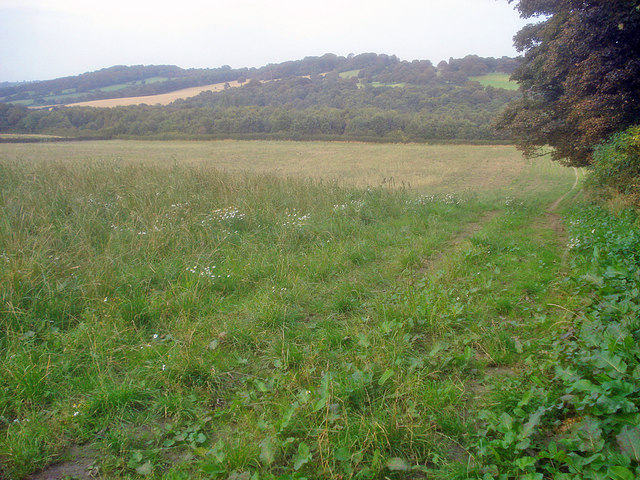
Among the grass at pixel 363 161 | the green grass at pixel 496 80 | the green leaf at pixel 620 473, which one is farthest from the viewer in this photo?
the green grass at pixel 496 80

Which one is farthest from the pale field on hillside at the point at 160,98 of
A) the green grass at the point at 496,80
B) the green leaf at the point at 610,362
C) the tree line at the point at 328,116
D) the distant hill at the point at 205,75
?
the green grass at the point at 496,80

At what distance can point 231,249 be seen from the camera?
5828mm

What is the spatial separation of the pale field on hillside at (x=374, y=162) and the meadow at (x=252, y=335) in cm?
819

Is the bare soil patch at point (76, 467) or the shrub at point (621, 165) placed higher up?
the shrub at point (621, 165)

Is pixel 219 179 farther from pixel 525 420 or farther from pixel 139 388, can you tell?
pixel 525 420

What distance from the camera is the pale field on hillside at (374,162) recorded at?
1706 centimetres

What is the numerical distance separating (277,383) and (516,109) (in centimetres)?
1235

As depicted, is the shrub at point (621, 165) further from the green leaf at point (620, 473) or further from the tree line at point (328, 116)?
the tree line at point (328, 116)

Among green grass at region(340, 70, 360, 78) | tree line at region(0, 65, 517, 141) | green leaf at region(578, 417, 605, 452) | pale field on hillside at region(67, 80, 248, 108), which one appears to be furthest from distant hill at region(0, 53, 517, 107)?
green leaf at region(578, 417, 605, 452)

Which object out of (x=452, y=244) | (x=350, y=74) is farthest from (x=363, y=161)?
(x=350, y=74)

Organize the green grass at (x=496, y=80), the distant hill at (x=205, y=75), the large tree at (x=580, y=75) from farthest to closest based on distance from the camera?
the green grass at (x=496, y=80), the distant hill at (x=205, y=75), the large tree at (x=580, y=75)

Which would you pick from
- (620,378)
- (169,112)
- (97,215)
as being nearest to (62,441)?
(620,378)

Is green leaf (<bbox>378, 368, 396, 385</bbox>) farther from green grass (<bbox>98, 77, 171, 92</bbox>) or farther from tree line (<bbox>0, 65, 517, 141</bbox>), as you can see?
green grass (<bbox>98, 77, 171, 92</bbox>)

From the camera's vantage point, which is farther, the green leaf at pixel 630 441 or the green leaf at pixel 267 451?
the green leaf at pixel 267 451
